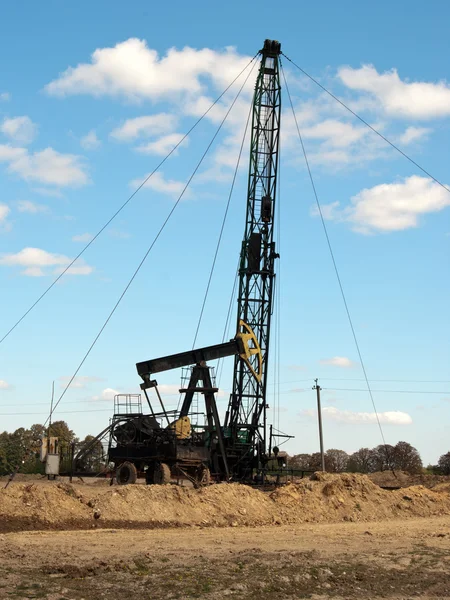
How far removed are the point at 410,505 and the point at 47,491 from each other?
1478 centimetres

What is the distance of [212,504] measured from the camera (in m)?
26.3

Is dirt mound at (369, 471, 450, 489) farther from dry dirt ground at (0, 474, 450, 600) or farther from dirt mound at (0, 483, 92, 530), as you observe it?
dirt mound at (0, 483, 92, 530)

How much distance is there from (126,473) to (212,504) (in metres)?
7.68

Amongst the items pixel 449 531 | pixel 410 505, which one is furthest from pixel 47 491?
pixel 410 505

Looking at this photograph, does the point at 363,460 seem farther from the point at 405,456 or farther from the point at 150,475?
the point at 150,475

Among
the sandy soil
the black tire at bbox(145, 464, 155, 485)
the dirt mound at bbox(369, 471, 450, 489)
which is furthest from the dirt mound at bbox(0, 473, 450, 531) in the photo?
the dirt mound at bbox(369, 471, 450, 489)

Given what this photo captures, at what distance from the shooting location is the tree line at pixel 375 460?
2992 inches

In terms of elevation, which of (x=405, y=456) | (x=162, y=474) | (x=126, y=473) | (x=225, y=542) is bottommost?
(x=225, y=542)

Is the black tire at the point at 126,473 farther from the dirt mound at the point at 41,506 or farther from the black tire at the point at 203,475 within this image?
the dirt mound at the point at 41,506

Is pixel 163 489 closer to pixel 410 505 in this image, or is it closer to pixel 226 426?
pixel 410 505

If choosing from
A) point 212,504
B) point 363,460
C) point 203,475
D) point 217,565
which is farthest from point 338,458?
point 217,565

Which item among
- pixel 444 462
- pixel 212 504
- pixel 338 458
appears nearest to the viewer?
pixel 212 504

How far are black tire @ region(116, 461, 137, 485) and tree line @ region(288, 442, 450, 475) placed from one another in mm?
41403

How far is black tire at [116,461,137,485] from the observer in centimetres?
3272
